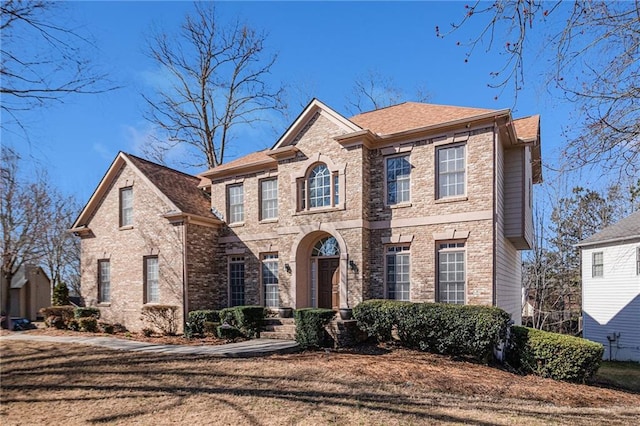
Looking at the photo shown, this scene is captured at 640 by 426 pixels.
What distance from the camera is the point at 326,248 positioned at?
15.0 metres

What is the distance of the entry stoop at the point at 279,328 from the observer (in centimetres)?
1327

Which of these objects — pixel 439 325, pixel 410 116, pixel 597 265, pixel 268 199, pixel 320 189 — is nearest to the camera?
pixel 439 325

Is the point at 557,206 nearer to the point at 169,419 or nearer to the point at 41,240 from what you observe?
the point at 169,419

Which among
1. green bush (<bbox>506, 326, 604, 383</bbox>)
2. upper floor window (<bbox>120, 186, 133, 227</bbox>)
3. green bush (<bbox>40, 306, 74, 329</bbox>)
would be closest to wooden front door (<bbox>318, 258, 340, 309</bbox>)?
green bush (<bbox>506, 326, 604, 383</bbox>)

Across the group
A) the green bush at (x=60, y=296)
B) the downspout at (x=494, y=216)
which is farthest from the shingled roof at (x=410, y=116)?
the green bush at (x=60, y=296)

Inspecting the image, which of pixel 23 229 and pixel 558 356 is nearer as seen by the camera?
pixel 558 356

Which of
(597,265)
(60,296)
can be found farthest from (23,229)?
(597,265)

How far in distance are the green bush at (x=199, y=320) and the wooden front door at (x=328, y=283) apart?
3.82m

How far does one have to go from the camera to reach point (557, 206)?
88.9ft

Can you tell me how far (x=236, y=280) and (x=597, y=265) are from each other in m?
18.4

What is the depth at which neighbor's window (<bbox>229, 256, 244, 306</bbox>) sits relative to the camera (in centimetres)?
1683

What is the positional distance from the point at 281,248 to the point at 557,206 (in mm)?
21040

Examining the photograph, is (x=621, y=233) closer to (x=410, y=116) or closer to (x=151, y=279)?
(x=410, y=116)

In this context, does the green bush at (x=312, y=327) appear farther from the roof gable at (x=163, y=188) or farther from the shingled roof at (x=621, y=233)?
the shingled roof at (x=621, y=233)
